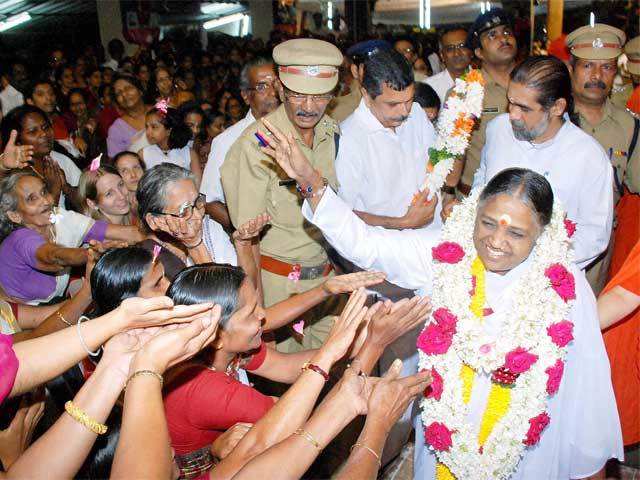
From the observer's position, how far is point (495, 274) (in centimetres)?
244

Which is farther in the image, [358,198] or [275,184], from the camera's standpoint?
[358,198]

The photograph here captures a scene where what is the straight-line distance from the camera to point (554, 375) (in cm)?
231

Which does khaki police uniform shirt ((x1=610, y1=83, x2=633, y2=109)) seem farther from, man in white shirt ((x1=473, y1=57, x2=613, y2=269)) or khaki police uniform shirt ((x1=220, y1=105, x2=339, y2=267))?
khaki police uniform shirt ((x1=220, y1=105, x2=339, y2=267))

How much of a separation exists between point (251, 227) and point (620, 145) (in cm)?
248

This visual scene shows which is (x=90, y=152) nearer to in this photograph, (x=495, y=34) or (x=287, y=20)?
(x=495, y=34)

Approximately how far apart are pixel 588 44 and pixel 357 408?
10.7ft

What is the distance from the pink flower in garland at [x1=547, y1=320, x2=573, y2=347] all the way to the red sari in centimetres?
99

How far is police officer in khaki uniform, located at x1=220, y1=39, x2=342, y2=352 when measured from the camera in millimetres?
3199

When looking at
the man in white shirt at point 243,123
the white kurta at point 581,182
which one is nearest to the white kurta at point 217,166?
the man in white shirt at point 243,123

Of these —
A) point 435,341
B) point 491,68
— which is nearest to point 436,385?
point 435,341

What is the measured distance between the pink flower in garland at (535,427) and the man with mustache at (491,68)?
229 cm

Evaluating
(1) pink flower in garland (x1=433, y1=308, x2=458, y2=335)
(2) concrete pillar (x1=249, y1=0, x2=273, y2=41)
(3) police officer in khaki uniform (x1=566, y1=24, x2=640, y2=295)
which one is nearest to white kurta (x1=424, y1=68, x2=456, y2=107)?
(3) police officer in khaki uniform (x1=566, y1=24, x2=640, y2=295)

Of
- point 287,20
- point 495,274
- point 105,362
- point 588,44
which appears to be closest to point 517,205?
point 495,274

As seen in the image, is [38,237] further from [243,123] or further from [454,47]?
[454,47]
